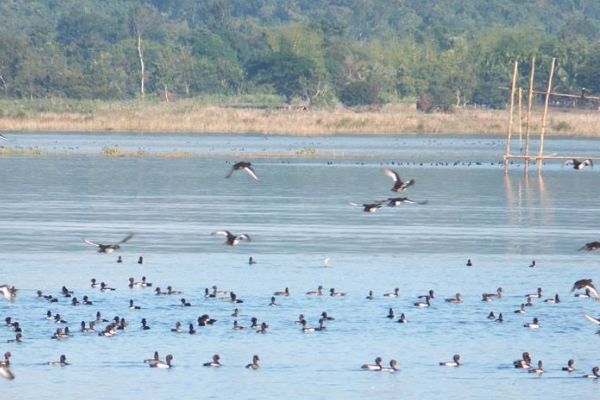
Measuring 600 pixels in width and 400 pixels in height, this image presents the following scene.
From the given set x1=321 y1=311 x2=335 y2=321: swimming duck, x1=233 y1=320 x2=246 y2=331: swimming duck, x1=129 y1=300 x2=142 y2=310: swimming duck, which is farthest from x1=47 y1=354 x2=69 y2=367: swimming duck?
x1=321 y1=311 x2=335 y2=321: swimming duck

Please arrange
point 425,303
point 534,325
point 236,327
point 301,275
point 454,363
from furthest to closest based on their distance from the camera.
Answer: point 301,275
point 425,303
point 534,325
point 236,327
point 454,363

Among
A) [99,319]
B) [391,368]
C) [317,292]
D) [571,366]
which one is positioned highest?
[317,292]

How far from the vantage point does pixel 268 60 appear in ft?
343

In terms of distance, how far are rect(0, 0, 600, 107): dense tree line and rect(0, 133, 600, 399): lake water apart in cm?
4245

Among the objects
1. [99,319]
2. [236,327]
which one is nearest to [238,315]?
[236,327]

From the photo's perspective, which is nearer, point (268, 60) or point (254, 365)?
point (254, 365)

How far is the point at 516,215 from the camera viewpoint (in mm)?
41125

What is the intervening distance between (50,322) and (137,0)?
474 ft

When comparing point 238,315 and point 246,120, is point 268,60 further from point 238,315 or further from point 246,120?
point 238,315

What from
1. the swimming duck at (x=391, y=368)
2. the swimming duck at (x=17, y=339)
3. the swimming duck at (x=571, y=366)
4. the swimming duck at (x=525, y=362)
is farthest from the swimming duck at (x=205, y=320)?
the swimming duck at (x=571, y=366)

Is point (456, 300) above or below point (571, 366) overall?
above

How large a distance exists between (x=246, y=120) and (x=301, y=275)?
56.4m

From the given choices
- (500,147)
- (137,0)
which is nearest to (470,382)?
(500,147)

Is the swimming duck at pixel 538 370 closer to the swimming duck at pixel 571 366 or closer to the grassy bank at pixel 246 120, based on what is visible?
the swimming duck at pixel 571 366
